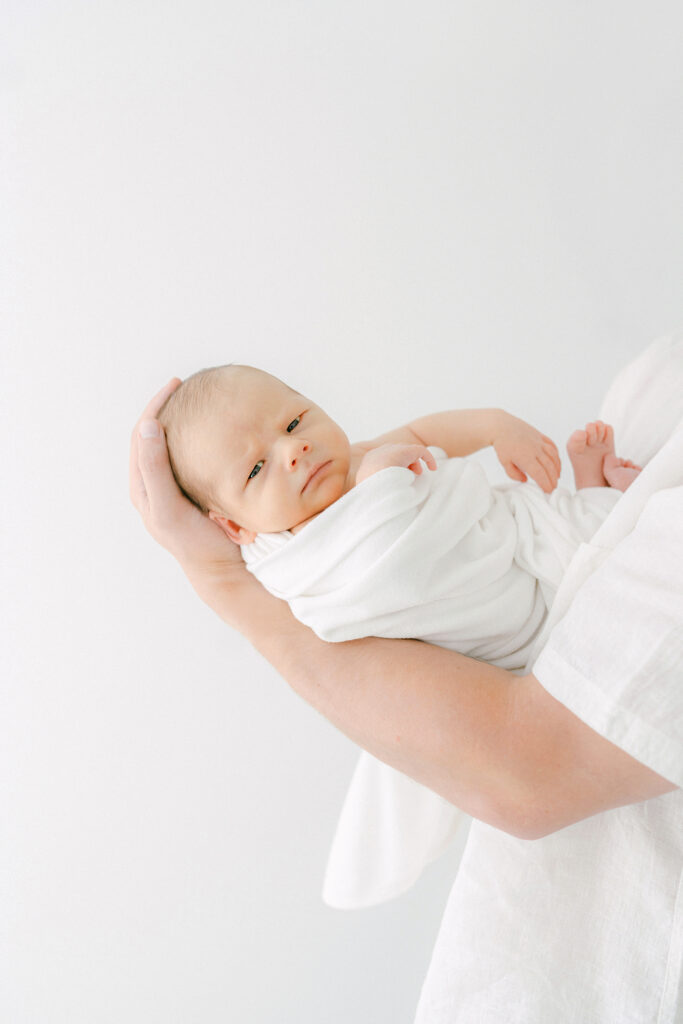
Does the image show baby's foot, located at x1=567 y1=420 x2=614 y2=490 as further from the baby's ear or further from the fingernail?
the fingernail

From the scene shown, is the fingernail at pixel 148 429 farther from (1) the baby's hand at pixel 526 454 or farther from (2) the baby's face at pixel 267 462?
(1) the baby's hand at pixel 526 454

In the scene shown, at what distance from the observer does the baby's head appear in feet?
3.40

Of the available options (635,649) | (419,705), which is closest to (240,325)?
(419,705)

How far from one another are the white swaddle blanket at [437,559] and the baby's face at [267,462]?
0.13ft

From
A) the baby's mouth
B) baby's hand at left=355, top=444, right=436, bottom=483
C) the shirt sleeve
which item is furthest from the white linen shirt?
the baby's mouth

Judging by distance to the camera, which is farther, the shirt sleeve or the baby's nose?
the baby's nose

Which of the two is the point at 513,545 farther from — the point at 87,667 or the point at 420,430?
the point at 87,667

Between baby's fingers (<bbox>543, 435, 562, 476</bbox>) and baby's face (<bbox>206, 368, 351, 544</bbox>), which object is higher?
baby's face (<bbox>206, 368, 351, 544</bbox>)

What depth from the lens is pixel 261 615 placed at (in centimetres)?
102

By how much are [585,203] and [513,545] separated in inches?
43.8

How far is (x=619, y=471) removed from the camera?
112 centimetres

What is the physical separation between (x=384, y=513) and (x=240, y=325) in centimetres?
92

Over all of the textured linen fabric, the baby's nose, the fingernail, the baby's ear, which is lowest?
the textured linen fabric

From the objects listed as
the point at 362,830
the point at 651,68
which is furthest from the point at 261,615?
the point at 651,68
